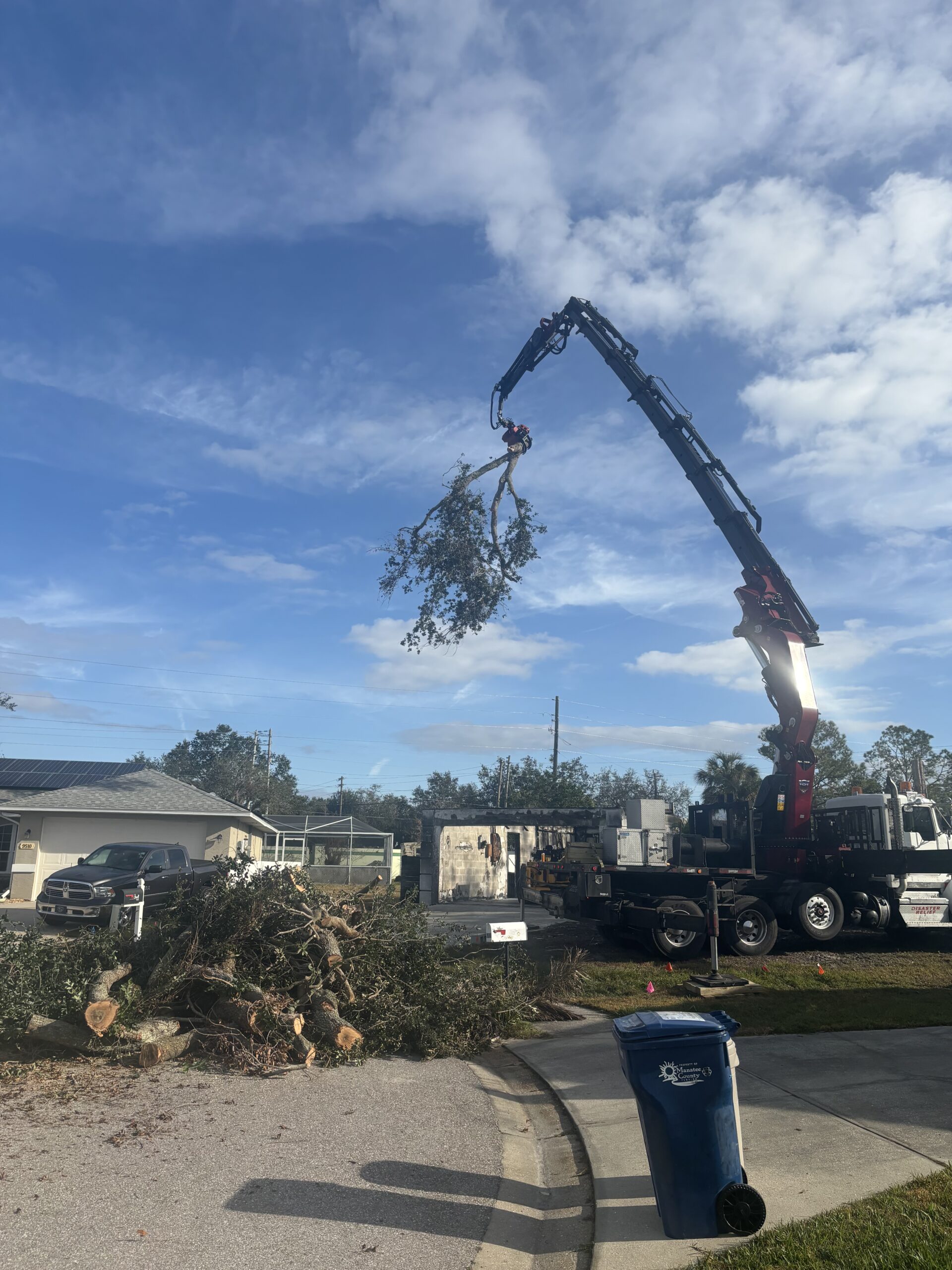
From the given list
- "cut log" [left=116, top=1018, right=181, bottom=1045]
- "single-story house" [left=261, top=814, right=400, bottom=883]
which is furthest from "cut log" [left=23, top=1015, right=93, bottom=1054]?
"single-story house" [left=261, top=814, right=400, bottom=883]

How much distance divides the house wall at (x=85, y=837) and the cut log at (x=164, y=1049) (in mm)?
15100

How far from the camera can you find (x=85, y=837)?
2325 centimetres

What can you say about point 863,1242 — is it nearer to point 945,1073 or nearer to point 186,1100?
point 945,1073

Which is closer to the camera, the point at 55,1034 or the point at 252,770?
the point at 55,1034

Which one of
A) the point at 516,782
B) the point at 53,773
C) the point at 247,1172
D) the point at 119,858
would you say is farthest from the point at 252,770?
the point at 247,1172

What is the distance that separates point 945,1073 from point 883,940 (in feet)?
31.4

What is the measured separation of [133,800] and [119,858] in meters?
9.03

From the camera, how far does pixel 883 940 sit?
15781mm

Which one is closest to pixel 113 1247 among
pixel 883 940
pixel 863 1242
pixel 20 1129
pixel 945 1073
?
pixel 20 1129

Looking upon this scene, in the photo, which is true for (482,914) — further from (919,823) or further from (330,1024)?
(330,1024)

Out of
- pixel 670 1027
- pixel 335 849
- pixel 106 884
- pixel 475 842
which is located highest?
pixel 475 842

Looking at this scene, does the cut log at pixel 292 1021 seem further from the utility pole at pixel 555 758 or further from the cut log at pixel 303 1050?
the utility pole at pixel 555 758

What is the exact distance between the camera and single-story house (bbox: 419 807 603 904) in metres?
28.8

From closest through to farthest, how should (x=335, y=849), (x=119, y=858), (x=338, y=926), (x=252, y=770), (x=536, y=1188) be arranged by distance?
(x=536, y=1188) → (x=338, y=926) → (x=119, y=858) → (x=335, y=849) → (x=252, y=770)
